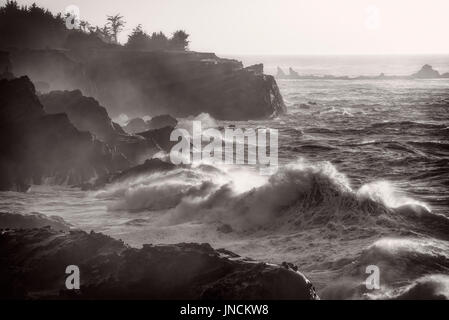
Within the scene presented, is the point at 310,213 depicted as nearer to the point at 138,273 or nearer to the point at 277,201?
the point at 277,201

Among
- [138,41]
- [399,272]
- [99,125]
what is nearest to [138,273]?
[399,272]

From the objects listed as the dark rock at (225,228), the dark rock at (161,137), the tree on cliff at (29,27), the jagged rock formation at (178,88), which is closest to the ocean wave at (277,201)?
the dark rock at (225,228)

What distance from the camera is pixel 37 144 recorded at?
2152 centimetres

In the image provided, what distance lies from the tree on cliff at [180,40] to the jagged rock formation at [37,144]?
41.9 m

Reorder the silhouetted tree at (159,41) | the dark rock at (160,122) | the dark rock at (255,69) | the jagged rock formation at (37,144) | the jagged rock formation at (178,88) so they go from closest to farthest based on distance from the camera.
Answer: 1. the jagged rock formation at (37,144)
2. the dark rock at (160,122)
3. the jagged rock formation at (178,88)
4. the dark rock at (255,69)
5. the silhouetted tree at (159,41)

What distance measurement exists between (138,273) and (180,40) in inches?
2256

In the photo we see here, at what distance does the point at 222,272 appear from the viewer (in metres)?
8.70

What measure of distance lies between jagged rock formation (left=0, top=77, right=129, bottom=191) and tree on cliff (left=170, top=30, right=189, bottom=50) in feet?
137

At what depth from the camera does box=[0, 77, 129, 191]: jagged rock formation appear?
824 inches

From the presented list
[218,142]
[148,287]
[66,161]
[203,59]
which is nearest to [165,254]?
[148,287]

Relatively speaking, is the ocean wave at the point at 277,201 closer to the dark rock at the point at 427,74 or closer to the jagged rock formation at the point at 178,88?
the jagged rock formation at the point at 178,88

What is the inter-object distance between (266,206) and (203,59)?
124ft

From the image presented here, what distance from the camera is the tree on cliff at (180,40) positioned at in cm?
6266
